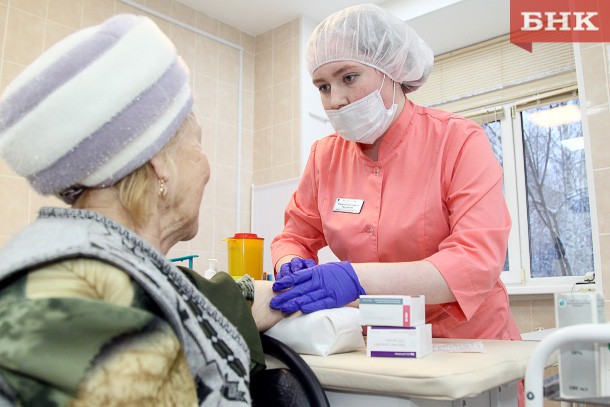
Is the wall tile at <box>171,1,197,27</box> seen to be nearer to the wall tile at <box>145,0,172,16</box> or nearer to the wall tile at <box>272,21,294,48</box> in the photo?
the wall tile at <box>145,0,172,16</box>

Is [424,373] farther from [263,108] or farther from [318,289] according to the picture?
[263,108]

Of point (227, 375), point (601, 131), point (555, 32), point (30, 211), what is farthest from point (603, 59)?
point (30, 211)

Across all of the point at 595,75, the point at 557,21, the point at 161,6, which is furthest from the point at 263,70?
the point at 595,75

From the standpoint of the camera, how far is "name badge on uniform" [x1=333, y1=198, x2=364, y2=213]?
5.24ft

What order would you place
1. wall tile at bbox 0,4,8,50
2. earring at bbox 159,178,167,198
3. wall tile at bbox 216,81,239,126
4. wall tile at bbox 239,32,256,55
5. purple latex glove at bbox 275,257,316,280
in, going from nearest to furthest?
earring at bbox 159,178,167,198 < purple latex glove at bbox 275,257,316,280 < wall tile at bbox 0,4,8,50 < wall tile at bbox 216,81,239,126 < wall tile at bbox 239,32,256,55

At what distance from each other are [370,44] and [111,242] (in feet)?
3.73

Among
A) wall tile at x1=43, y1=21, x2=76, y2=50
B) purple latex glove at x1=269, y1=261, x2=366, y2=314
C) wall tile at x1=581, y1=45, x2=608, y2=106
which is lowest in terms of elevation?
purple latex glove at x1=269, y1=261, x2=366, y2=314

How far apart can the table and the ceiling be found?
296 centimetres

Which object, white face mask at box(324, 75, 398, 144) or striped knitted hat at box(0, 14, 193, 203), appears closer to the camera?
striped knitted hat at box(0, 14, 193, 203)

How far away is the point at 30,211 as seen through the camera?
3041mm

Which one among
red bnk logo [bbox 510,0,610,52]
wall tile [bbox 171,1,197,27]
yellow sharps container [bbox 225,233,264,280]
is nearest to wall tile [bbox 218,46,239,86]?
wall tile [bbox 171,1,197,27]

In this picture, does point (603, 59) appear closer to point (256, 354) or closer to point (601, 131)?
point (601, 131)

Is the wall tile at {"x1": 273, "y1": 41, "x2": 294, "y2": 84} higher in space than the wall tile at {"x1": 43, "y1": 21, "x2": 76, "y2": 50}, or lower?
higher

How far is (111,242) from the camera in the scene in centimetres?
70
